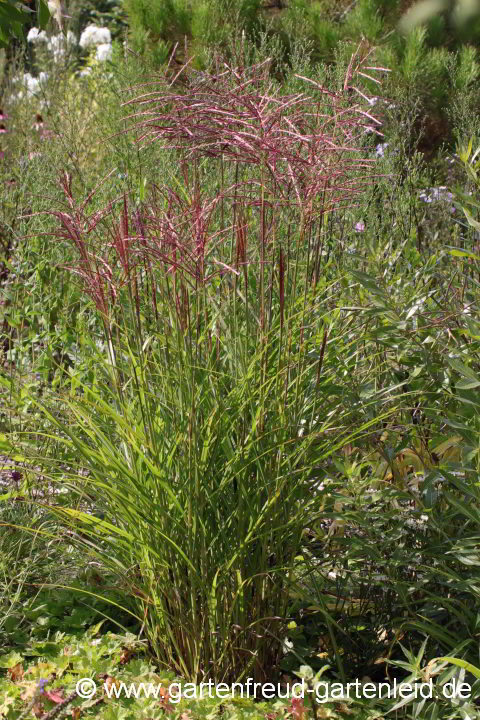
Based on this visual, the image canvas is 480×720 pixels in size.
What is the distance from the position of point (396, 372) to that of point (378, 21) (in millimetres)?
5173

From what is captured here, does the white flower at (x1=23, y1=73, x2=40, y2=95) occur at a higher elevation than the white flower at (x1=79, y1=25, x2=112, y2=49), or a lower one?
lower

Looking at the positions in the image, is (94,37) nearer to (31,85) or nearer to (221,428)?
(31,85)

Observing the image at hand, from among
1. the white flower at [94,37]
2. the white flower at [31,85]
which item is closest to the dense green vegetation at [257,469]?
the white flower at [31,85]

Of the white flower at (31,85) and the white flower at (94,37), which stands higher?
the white flower at (94,37)

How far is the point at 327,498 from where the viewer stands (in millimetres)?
2402

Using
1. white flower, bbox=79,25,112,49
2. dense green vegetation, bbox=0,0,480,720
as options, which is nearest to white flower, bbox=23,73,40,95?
white flower, bbox=79,25,112,49

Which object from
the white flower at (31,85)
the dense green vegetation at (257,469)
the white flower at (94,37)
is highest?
the white flower at (94,37)

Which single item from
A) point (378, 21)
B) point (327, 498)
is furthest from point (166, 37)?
point (327, 498)

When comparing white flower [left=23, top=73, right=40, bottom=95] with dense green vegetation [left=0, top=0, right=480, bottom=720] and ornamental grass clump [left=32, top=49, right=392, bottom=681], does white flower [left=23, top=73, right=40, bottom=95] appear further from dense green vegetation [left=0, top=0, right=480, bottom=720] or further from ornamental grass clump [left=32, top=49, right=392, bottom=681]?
ornamental grass clump [left=32, top=49, right=392, bottom=681]

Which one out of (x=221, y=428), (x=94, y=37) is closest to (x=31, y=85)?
(x=94, y=37)

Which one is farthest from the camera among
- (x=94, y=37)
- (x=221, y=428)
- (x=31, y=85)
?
(x=94, y=37)

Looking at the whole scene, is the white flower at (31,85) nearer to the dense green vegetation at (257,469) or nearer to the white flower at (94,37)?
the white flower at (94,37)

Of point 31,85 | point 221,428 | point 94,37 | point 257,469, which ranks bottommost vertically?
point 257,469

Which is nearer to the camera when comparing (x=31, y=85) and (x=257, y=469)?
(x=257, y=469)
